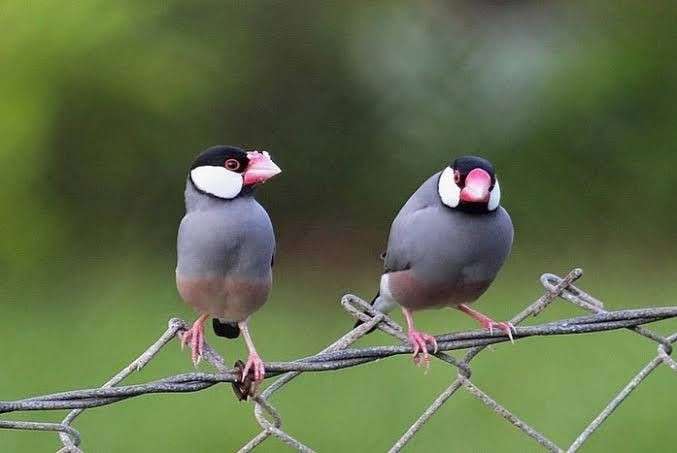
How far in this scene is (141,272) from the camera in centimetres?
434

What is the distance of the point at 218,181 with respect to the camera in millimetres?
1761

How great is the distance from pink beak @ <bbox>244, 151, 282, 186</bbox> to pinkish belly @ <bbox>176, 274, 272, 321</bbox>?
163 mm

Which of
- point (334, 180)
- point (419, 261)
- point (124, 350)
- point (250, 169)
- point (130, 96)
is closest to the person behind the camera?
point (250, 169)

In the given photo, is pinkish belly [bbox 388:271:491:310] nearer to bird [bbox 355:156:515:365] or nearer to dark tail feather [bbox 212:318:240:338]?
bird [bbox 355:156:515:365]

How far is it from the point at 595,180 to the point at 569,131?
254 mm

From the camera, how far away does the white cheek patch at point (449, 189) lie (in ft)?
6.13

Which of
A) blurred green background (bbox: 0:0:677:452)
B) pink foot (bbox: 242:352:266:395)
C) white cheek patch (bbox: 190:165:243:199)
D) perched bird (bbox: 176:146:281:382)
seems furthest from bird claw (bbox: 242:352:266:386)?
blurred green background (bbox: 0:0:677:452)

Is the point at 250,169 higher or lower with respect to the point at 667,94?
lower

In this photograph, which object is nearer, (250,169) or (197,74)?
(250,169)

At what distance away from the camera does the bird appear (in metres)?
1.88

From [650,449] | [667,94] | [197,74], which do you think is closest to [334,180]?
[197,74]

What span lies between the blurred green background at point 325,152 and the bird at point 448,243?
1405 millimetres

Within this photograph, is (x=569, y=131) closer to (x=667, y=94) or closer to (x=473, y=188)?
(x=667, y=94)

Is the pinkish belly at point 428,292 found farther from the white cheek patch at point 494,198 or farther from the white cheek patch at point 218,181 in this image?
the white cheek patch at point 218,181
